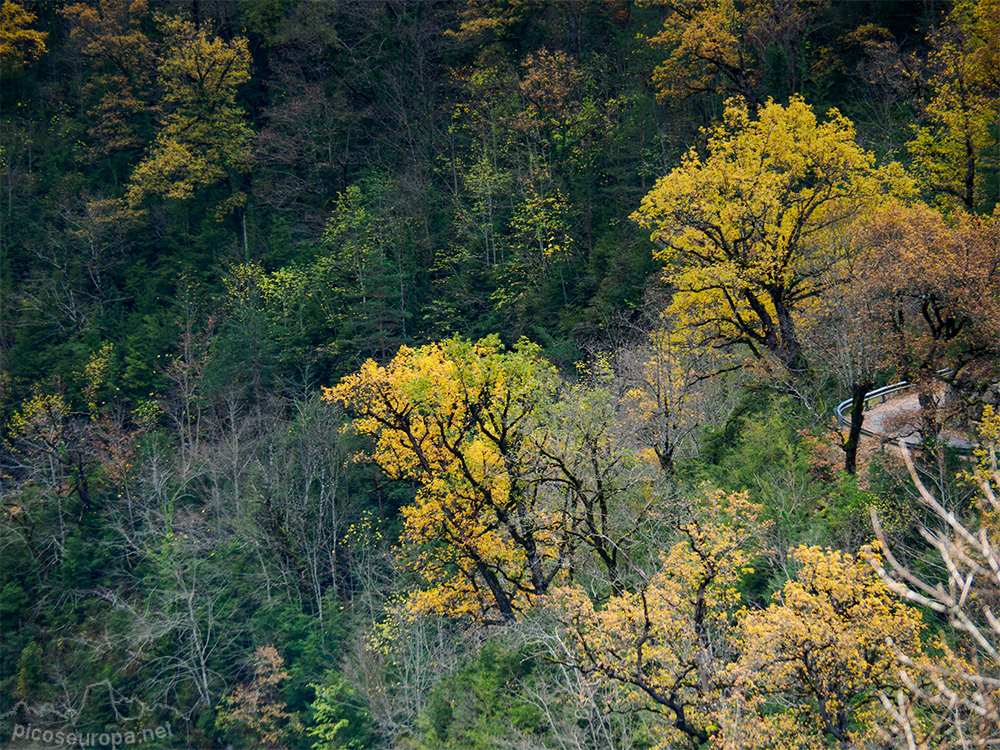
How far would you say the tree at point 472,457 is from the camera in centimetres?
1402

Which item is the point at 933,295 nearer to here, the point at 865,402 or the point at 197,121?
the point at 865,402

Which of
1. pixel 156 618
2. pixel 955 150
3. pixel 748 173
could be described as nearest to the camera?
pixel 748 173

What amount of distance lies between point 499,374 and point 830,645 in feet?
26.9

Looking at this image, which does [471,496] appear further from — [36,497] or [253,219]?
[253,219]

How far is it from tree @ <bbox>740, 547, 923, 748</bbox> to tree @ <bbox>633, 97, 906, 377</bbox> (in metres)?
8.94

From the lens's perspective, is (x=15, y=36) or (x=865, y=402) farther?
(x=15, y=36)

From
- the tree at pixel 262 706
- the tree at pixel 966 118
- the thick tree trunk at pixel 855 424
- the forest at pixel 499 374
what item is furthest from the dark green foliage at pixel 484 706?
the tree at pixel 966 118

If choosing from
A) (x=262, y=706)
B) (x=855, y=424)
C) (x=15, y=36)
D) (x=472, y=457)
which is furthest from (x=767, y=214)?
(x=15, y=36)

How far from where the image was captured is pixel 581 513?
1375 cm

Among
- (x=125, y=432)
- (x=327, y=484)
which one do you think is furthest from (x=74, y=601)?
(x=327, y=484)

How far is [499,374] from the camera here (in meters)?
14.0

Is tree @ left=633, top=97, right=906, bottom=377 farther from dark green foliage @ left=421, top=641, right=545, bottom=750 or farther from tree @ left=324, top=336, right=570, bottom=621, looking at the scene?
dark green foliage @ left=421, top=641, right=545, bottom=750

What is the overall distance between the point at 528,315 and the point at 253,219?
1788 cm

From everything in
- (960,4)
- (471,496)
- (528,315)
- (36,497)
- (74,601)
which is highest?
(960,4)
